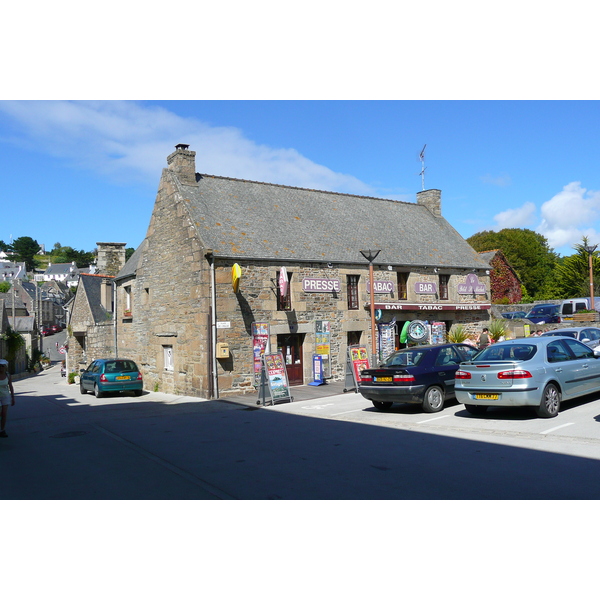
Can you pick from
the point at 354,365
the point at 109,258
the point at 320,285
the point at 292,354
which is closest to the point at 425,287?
the point at 320,285

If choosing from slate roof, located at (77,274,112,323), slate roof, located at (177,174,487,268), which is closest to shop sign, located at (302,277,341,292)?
slate roof, located at (177,174,487,268)

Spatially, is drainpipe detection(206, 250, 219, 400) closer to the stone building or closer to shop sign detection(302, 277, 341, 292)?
the stone building

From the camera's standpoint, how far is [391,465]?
24.7 ft

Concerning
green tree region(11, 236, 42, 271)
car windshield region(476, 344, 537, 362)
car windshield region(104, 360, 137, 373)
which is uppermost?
green tree region(11, 236, 42, 271)

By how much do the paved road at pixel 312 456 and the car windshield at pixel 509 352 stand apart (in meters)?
1.17

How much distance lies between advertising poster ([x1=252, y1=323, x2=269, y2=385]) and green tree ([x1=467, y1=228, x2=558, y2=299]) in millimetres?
46670

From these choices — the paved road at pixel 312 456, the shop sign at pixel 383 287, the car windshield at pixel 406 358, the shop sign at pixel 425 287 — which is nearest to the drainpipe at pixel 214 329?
the paved road at pixel 312 456

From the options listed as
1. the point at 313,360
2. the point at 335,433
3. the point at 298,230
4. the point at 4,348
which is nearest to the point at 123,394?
the point at 313,360

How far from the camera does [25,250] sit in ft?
563

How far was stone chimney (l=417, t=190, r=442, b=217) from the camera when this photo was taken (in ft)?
94.4

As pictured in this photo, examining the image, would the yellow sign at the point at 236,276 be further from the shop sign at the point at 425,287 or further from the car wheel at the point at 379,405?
the shop sign at the point at 425,287

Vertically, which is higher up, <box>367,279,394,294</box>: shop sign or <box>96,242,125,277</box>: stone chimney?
<box>96,242,125,277</box>: stone chimney

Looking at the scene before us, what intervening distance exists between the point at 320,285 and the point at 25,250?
576 feet

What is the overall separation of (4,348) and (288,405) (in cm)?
3728
